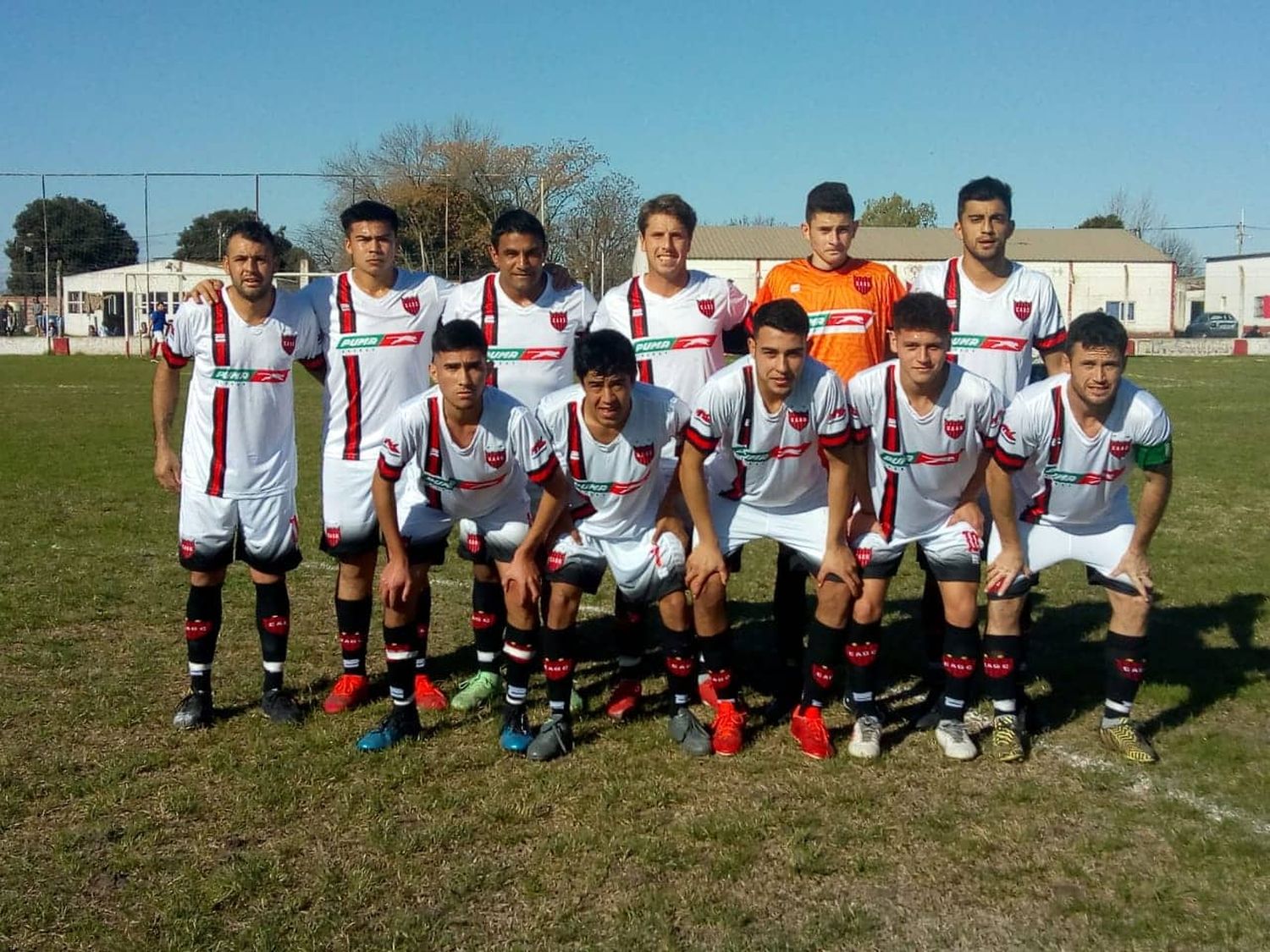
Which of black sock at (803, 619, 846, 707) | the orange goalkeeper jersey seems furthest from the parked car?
black sock at (803, 619, 846, 707)

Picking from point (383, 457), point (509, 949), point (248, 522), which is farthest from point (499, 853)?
point (248, 522)

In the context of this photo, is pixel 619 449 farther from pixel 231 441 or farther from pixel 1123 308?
pixel 1123 308

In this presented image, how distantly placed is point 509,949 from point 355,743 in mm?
1729

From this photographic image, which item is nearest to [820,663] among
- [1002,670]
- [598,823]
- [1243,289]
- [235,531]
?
[1002,670]

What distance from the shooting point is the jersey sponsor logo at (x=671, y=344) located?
196 inches

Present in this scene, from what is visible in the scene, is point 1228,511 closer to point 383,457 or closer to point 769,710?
point 769,710

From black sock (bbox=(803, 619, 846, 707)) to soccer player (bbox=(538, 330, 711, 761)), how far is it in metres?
0.48

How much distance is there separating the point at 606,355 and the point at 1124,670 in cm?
247

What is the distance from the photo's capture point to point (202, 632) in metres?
4.92

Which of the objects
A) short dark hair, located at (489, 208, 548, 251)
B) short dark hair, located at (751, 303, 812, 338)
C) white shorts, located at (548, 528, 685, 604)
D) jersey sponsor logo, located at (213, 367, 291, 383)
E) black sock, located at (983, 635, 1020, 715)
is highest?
short dark hair, located at (489, 208, 548, 251)

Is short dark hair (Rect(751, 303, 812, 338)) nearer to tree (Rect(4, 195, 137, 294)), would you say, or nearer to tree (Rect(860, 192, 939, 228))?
tree (Rect(4, 195, 137, 294))

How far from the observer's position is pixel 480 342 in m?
4.47

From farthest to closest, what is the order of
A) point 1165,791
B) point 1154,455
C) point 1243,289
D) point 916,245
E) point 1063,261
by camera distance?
point 1243,289 → point 916,245 → point 1063,261 → point 1154,455 → point 1165,791

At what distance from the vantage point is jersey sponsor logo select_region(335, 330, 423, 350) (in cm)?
498
